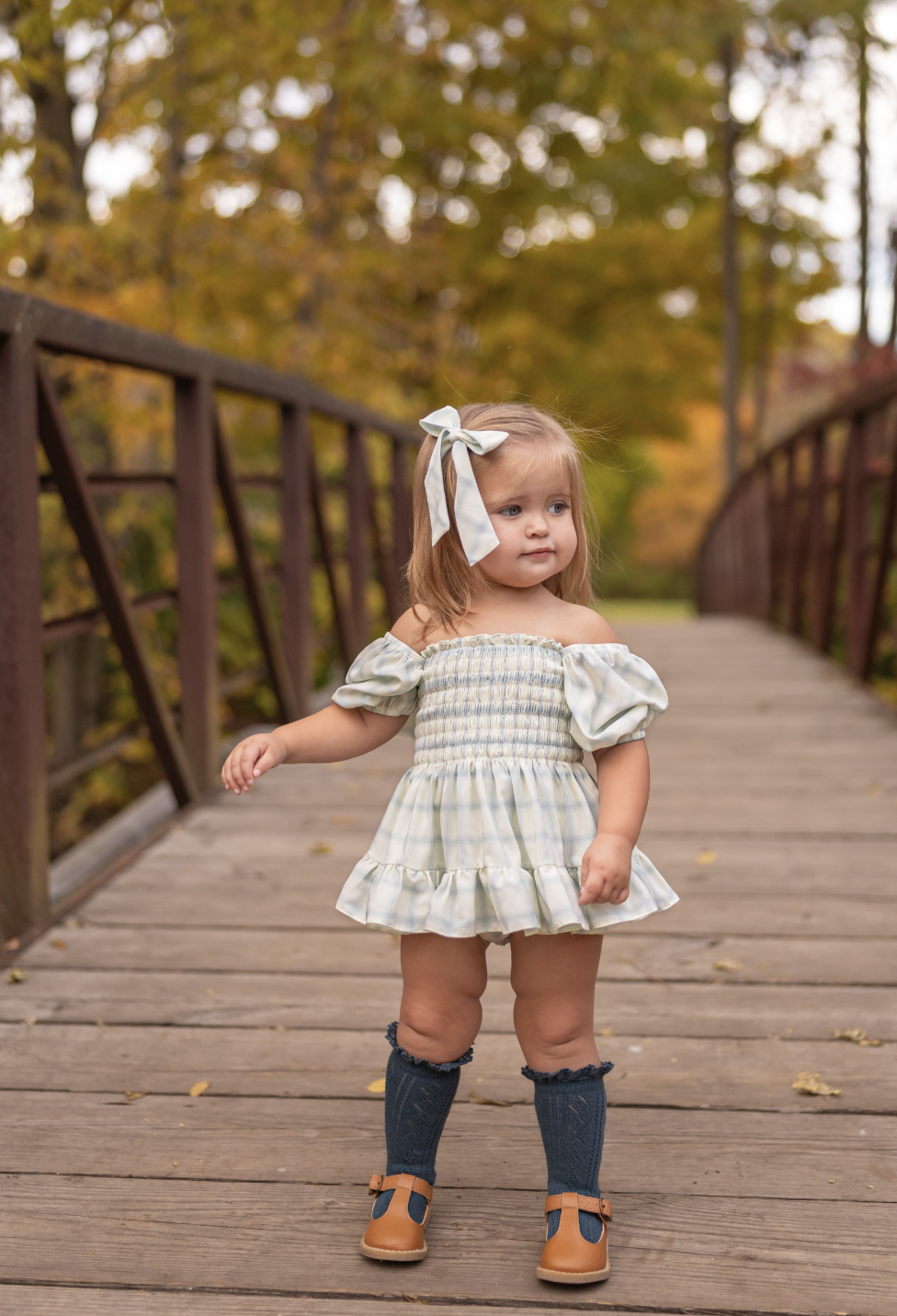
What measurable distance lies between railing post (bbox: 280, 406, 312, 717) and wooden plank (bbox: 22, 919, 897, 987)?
226cm

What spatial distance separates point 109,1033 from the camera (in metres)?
2.43

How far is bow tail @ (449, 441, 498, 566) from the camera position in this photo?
177 centimetres

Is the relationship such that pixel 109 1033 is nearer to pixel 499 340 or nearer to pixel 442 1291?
pixel 442 1291

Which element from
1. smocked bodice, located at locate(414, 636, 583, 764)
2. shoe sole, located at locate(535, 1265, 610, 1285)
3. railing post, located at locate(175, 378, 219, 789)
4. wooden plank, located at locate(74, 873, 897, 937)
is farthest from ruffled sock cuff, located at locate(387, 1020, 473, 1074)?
railing post, located at locate(175, 378, 219, 789)

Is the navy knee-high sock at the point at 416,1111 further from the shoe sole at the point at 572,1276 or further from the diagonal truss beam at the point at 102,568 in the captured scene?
the diagonal truss beam at the point at 102,568

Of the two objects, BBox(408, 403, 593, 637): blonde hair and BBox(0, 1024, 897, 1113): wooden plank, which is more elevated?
BBox(408, 403, 593, 637): blonde hair

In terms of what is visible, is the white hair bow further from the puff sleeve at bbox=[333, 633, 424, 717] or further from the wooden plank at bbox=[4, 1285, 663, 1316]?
the wooden plank at bbox=[4, 1285, 663, 1316]

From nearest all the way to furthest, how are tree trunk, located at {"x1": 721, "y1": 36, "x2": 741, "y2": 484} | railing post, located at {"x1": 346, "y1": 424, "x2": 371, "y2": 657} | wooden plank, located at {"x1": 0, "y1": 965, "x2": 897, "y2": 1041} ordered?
wooden plank, located at {"x1": 0, "y1": 965, "x2": 897, "y2": 1041}, railing post, located at {"x1": 346, "y1": 424, "x2": 371, "y2": 657}, tree trunk, located at {"x1": 721, "y1": 36, "x2": 741, "y2": 484}

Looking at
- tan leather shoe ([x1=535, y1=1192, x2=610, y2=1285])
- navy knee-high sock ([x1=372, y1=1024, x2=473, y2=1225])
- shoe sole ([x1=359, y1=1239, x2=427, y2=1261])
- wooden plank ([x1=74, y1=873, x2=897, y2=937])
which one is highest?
navy knee-high sock ([x1=372, y1=1024, x2=473, y2=1225])

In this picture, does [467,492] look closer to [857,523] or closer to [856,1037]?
[856,1037]

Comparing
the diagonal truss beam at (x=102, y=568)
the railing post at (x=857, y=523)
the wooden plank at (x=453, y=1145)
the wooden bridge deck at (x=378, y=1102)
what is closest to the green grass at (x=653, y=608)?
the railing post at (x=857, y=523)

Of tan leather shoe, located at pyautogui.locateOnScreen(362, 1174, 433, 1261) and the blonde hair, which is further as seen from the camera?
the blonde hair

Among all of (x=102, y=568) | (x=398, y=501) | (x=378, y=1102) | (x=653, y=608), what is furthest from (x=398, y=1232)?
(x=653, y=608)

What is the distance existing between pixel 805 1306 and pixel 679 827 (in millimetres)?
2337
